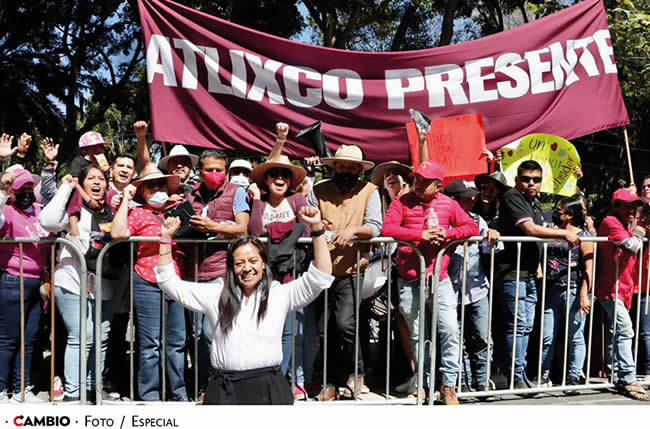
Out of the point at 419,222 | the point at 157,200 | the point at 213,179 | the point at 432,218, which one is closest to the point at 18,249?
the point at 157,200

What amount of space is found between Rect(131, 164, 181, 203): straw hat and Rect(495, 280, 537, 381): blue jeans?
2800 millimetres

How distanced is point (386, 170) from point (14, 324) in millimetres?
3431

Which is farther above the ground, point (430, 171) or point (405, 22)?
point (405, 22)

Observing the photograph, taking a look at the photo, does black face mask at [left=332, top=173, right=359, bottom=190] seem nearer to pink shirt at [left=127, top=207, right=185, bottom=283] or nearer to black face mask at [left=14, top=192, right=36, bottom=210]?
pink shirt at [left=127, top=207, right=185, bottom=283]

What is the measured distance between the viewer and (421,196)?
526 centimetres

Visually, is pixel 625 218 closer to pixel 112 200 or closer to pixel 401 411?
pixel 401 411

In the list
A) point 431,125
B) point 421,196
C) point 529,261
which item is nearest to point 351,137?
point 431,125

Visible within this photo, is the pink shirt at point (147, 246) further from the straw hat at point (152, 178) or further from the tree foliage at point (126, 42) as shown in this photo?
the tree foliage at point (126, 42)

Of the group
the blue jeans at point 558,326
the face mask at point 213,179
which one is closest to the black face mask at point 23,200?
the face mask at point 213,179

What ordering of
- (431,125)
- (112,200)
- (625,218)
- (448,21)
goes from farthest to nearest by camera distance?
(448,21) < (431,125) < (625,218) < (112,200)

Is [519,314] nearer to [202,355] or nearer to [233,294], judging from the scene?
[202,355]

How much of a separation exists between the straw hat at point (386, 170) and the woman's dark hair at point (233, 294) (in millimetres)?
2528

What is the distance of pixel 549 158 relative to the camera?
20.9 feet

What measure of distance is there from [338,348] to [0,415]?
2.49 meters
